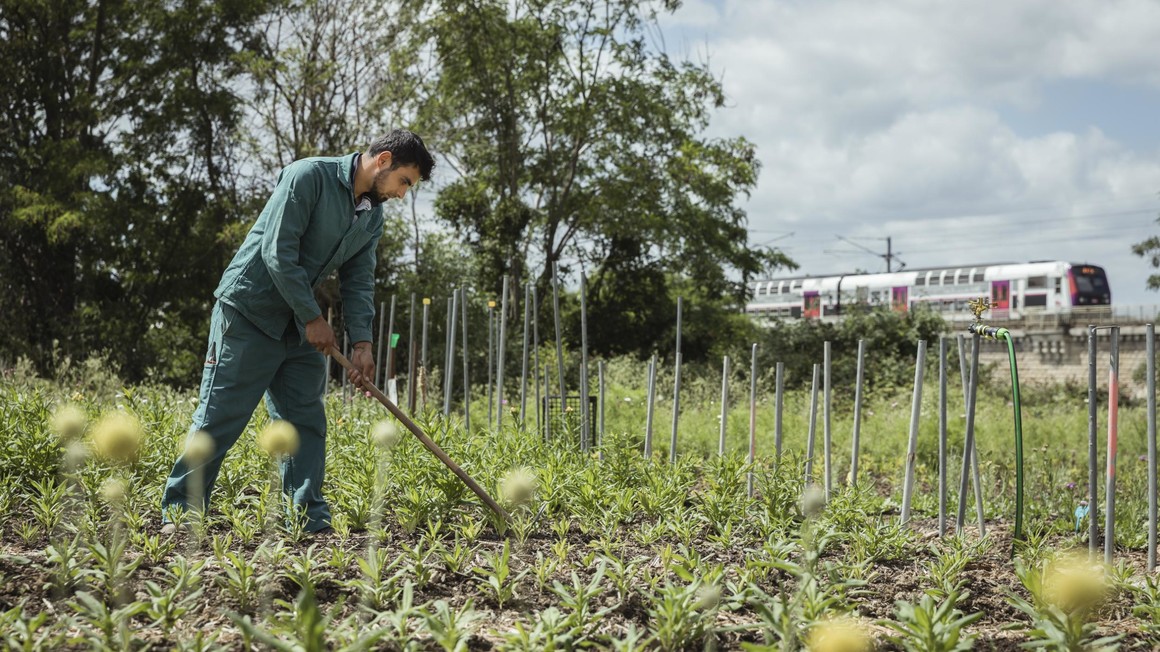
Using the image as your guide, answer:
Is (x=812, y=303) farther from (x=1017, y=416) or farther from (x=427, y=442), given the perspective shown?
(x=427, y=442)

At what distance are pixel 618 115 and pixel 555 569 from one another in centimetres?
1669

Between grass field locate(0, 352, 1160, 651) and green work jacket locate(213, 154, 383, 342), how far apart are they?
2.04 feet

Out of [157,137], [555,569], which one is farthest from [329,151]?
[555,569]

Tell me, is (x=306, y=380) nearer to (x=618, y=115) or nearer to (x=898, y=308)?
(x=618, y=115)

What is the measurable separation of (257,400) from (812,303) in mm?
32242

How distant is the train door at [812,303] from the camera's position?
33.4 metres

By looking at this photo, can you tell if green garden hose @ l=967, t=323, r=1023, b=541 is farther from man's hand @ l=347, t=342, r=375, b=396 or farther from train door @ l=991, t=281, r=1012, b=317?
train door @ l=991, t=281, r=1012, b=317

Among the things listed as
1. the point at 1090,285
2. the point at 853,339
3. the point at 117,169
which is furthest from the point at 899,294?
the point at 117,169

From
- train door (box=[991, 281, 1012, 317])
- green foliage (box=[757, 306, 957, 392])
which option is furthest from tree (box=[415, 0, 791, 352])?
train door (box=[991, 281, 1012, 317])

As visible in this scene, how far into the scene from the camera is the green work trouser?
117 inches

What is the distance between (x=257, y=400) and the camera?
3059 millimetres

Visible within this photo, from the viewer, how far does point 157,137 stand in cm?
1272

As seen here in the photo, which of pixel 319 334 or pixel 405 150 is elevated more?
pixel 405 150

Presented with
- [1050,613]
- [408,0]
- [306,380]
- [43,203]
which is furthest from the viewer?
[408,0]
